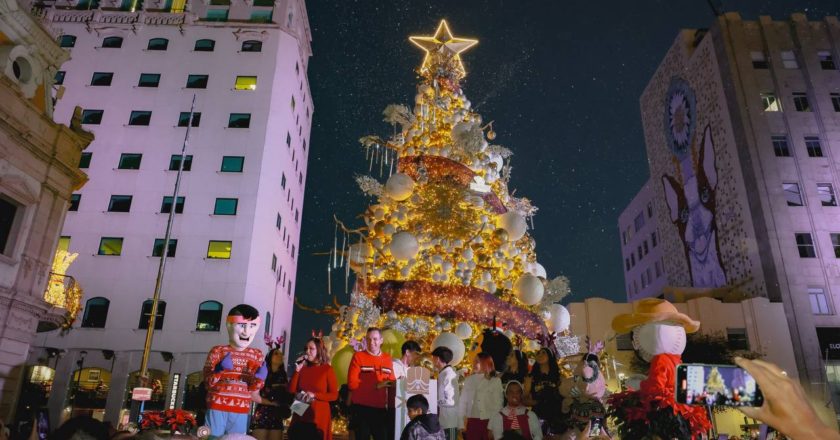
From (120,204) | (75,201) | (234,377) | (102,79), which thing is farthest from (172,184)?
(234,377)

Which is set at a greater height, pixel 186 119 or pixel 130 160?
pixel 186 119

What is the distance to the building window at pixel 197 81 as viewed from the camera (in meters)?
28.0

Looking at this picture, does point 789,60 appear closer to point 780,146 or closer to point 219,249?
point 780,146

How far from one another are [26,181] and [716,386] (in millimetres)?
16230

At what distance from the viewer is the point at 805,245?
2617cm

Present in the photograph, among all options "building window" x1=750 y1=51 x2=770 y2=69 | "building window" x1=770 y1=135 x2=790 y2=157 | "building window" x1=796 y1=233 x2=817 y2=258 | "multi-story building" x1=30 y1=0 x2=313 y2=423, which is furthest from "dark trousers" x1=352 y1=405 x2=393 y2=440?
"building window" x1=750 y1=51 x2=770 y2=69

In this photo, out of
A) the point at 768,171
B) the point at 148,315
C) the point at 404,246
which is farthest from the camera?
the point at 768,171

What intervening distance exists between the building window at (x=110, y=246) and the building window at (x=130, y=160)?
4.11 metres

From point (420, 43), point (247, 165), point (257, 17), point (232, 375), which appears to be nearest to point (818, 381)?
point (420, 43)

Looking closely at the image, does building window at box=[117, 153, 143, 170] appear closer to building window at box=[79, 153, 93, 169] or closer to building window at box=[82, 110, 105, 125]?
building window at box=[79, 153, 93, 169]

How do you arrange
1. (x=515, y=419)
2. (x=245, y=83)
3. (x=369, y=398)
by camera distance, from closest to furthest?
(x=515, y=419)
(x=369, y=398)
(x=245, y=83)

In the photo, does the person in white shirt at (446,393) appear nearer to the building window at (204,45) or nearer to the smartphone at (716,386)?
the smartphone at (716,386)

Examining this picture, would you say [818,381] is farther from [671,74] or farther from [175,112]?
[175,112]


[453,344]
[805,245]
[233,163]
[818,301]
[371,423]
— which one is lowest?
[371,423]
